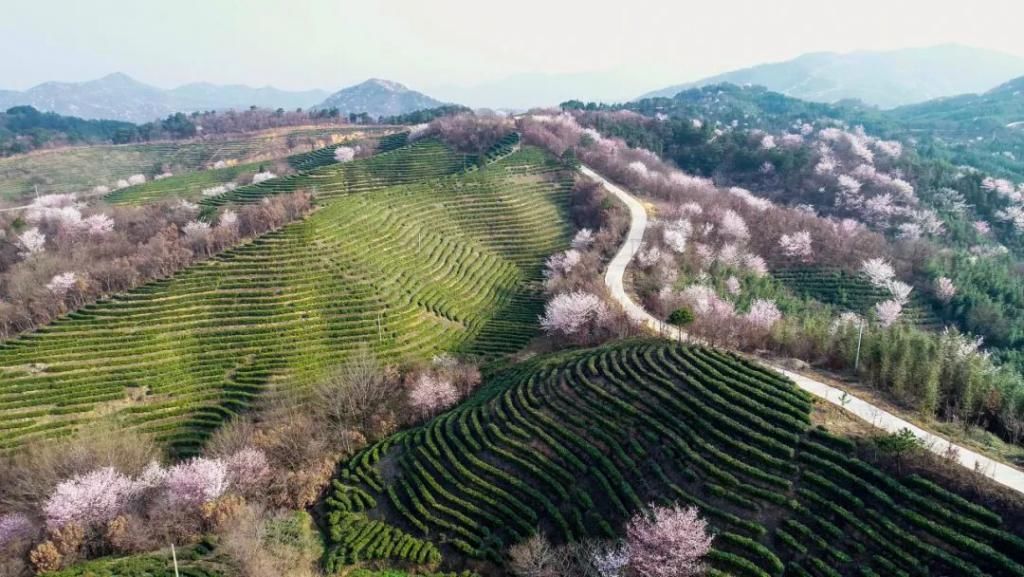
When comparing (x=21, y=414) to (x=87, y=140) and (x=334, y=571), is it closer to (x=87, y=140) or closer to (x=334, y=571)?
(x=334, y=571)

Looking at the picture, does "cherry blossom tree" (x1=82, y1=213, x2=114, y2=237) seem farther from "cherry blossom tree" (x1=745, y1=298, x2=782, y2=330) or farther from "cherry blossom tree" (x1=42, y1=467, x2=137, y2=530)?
"cherry blossom tree" (x1=745, y1=298, x2=782, y2=330)

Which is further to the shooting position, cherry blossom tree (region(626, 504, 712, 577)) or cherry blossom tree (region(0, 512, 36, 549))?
cherry blossom tree (region(0, 512, 36, 549))

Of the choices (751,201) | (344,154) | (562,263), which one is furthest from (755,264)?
(344,154)

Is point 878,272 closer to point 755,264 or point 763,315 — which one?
point 755,264

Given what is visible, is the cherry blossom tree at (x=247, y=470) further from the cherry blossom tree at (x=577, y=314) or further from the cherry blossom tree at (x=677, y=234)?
the cherry blossom tree at (x=677, y=234)

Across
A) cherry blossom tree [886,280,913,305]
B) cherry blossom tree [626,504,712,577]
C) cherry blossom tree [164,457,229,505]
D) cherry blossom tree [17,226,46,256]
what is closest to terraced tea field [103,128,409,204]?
cherry blossom tree [17,226,46,256]

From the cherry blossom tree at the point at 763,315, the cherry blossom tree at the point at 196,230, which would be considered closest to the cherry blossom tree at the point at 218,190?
the cherry blossom tree at the point at 196,230
